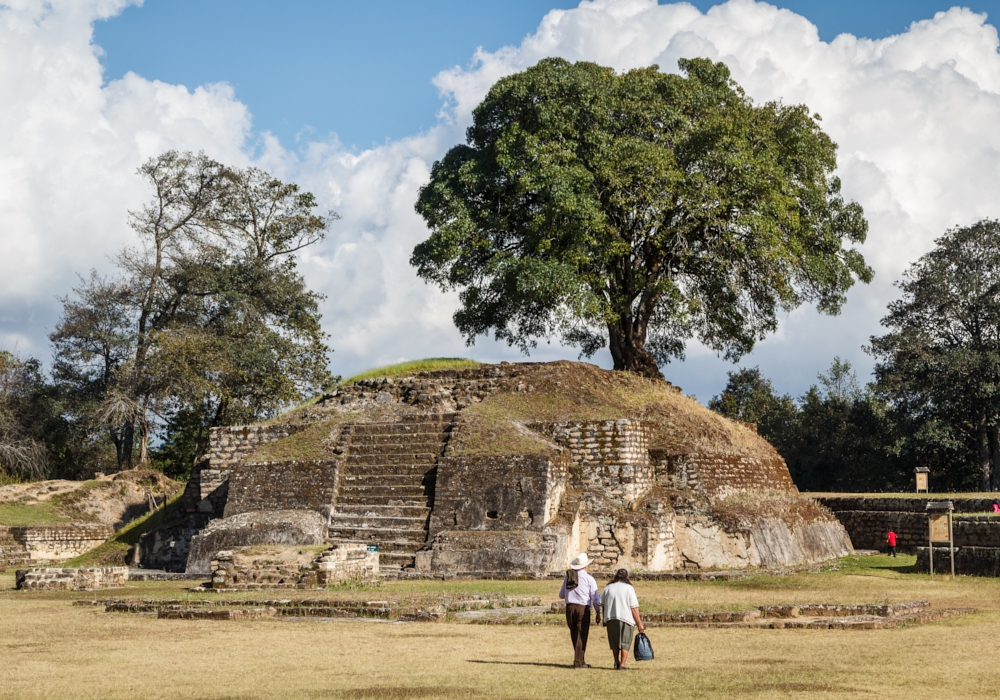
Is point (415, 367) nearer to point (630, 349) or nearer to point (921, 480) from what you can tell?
point (630, 349)

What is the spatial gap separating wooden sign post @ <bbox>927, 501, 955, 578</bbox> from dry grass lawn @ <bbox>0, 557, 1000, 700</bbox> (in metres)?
4.33

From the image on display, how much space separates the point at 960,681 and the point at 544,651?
376cm

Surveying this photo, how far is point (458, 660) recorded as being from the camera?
970cm

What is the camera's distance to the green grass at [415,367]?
86.0ft

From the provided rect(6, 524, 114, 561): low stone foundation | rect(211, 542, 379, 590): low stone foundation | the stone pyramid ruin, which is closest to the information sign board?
the stone pyramid ruin

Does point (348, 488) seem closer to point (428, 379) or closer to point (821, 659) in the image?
point (428, 379)

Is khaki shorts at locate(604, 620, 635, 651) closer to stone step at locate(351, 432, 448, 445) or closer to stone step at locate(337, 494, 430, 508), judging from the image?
stone step at locate(337, 494, 430, 508)

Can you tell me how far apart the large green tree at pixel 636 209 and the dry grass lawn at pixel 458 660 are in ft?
41.4

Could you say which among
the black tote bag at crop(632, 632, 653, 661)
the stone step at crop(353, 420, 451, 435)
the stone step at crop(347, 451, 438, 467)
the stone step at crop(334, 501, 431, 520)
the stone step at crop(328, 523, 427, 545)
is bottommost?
the black tote bag at crop(632, 632, 653, 661)

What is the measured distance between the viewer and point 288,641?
1093 cm

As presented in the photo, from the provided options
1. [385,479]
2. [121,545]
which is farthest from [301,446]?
[121,545]

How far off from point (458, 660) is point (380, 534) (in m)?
10.1

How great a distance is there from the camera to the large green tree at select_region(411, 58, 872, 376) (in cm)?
2515

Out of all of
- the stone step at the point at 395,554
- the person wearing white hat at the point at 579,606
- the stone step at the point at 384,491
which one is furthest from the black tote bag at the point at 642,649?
the stone step at the point at 384,491
